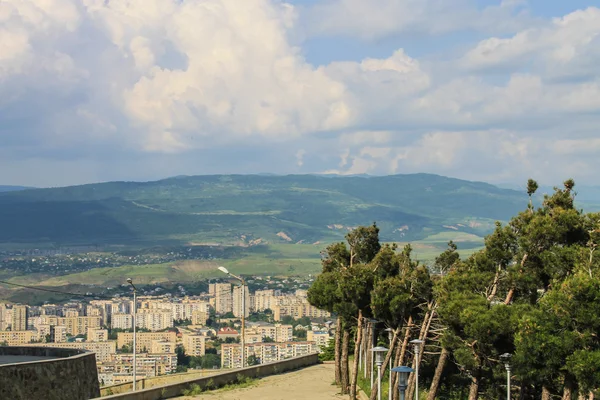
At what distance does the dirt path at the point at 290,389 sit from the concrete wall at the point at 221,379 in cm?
36

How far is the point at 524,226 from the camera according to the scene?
21578 mm

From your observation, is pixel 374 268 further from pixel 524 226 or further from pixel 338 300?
pixel 524 226

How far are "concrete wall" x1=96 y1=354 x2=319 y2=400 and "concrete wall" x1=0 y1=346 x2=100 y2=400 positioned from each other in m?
0.98

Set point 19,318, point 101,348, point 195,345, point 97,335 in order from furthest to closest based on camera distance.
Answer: point 19,318 → point 97,335 → point 195,345 → point 101,348

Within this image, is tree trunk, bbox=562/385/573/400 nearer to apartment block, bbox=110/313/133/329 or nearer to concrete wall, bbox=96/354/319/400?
concrete wall, bbox=96/354/319/400

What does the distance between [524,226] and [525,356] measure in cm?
515

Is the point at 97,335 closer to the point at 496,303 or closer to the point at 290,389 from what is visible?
the point at 290,389

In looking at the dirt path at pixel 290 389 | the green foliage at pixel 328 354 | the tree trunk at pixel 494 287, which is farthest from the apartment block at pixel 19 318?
the tree trunk at pixel 494 287

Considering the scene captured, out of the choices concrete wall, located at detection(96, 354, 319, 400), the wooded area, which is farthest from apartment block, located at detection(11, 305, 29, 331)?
the wooded area

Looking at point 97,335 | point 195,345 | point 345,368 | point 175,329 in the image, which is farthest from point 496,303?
point 175,329

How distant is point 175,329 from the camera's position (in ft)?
350

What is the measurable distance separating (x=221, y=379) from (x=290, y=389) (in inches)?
86.8

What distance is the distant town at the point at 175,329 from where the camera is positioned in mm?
66831

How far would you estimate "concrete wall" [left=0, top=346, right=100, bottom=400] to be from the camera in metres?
20.5
